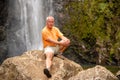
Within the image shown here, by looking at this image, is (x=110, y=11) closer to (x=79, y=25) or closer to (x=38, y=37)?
(x=79, y=25)

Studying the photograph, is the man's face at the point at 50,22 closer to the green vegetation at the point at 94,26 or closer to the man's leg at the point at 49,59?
the man's leg at the point at 49,59

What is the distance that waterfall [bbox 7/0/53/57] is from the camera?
31047 mm

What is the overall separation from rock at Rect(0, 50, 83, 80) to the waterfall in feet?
59.8

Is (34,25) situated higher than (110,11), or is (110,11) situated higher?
(110,11)

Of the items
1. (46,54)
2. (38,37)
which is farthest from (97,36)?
(46,54)

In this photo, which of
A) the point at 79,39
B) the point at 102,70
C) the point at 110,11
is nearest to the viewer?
the point at 102,70

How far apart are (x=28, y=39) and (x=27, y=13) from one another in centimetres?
241

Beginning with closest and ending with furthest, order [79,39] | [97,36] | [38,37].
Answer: [97,36] → [79,39] → [38,37]

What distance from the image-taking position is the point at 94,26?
27875 mm

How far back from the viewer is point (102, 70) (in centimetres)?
1140

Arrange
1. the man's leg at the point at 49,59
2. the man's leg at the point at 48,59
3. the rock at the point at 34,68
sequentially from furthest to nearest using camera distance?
the man's leg at the point at 49,59
the rock at the point at 34,68
the man's leg at the point at 48,59

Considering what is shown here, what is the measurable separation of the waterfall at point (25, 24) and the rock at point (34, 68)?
18216 mm

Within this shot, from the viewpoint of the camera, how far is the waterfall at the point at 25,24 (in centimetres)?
3105

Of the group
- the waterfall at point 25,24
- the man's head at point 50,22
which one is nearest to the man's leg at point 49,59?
the man's head at point 50,22
